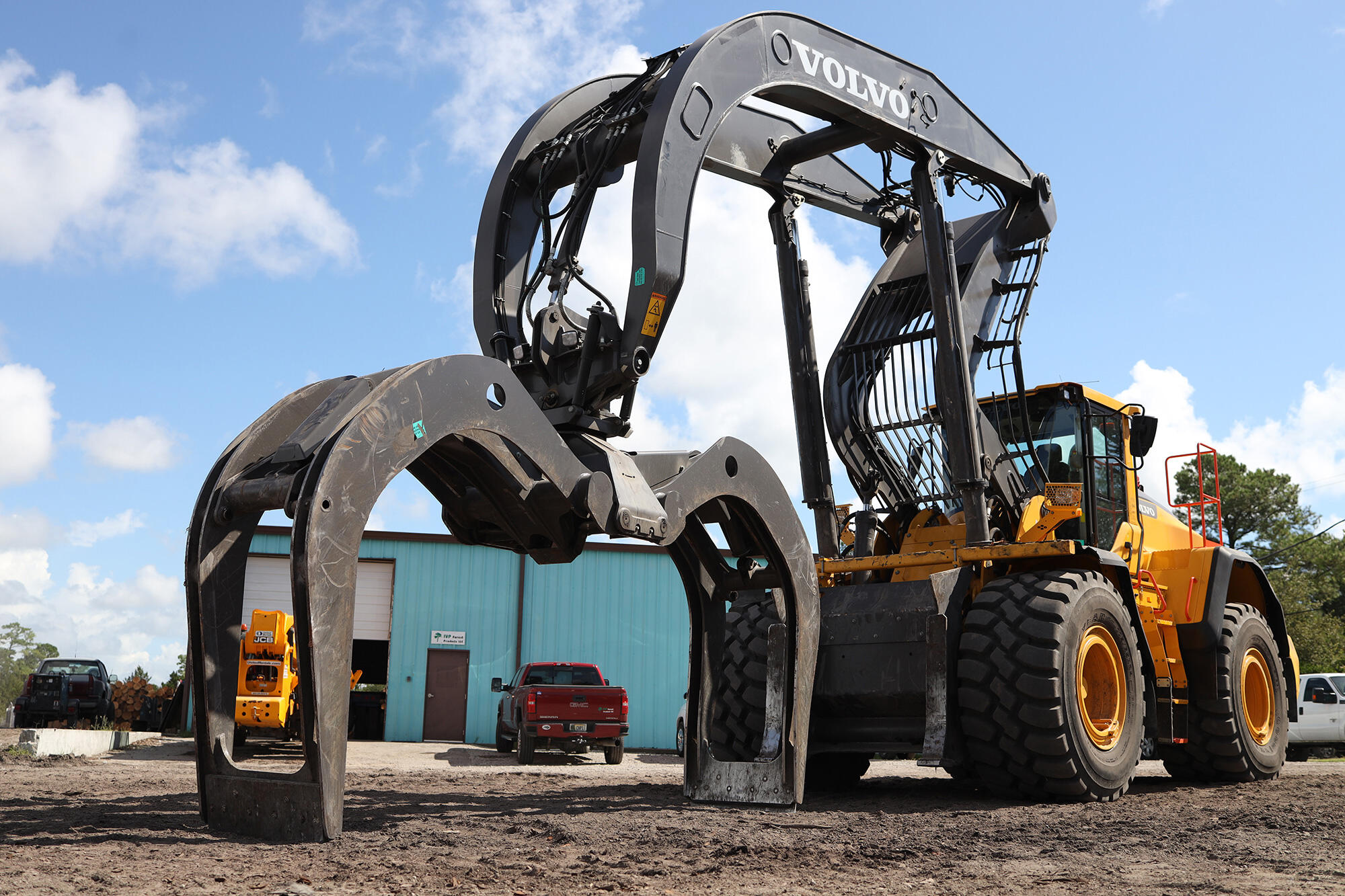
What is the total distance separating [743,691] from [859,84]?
15.6 feet

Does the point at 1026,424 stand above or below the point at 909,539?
above

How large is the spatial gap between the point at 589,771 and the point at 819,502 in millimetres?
7573

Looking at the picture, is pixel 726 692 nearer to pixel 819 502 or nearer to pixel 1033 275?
pixel 819 502

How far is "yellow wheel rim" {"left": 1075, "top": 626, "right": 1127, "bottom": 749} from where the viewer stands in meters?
8.70

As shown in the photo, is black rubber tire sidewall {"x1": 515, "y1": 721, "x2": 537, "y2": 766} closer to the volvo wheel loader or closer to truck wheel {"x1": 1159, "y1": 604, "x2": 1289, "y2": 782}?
the volvo wheel loader

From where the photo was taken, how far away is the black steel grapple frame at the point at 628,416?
5109 mm

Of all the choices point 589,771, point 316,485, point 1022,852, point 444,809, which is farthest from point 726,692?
point 589,771

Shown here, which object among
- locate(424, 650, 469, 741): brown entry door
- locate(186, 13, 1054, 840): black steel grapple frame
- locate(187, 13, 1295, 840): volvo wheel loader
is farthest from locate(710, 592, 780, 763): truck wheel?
locate(424, 650, 469, 741): brown entry door

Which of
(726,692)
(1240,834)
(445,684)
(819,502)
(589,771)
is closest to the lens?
(1240,834)

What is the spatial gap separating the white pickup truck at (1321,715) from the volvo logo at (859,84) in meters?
16.1

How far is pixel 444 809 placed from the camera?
7324 millimetres

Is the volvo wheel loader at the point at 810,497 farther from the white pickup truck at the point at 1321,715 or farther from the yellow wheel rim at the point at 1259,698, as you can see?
the white pickup truck at the point at 1321,715

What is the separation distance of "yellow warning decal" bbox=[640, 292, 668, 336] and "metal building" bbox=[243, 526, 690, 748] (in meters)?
20.3

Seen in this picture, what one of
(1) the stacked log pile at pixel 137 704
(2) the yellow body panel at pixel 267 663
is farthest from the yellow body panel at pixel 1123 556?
(1) the stacked log pile at pixel 137 704
